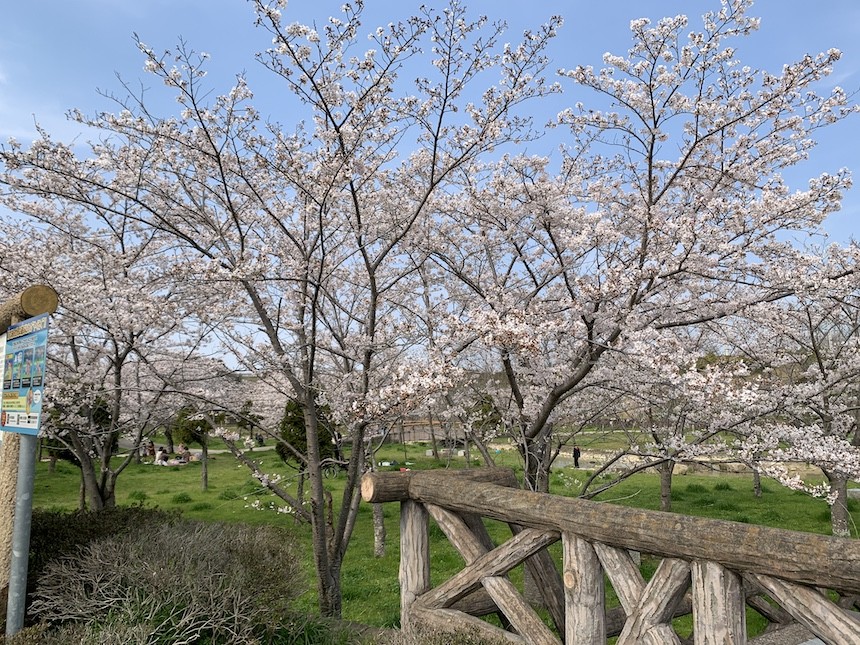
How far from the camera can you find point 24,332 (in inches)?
188

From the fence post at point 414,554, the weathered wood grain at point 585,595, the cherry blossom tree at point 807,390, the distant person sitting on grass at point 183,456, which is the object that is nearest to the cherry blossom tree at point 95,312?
the fence post at point 414,554

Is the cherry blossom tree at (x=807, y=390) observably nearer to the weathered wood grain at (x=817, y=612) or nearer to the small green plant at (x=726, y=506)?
the weathered wood grain at (x=817, y=612)

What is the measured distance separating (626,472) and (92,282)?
7.39 m

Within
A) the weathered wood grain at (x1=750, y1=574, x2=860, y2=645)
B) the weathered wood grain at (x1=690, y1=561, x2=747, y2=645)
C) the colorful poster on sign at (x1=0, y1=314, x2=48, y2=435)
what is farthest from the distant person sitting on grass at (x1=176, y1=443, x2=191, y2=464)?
the weathered wood grain at (x1=750, y1=574, x2=860, y2=645)

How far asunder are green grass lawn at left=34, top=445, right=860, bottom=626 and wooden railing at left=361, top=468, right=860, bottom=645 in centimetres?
310

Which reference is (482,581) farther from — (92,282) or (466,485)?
(92,282)

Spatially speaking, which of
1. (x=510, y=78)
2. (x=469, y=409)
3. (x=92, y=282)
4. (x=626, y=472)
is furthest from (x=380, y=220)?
(x=626, y=472)

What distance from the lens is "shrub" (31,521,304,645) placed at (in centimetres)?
405

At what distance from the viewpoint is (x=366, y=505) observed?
15289 millimetres

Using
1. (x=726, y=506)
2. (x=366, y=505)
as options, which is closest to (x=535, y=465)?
(x=366, y=505)

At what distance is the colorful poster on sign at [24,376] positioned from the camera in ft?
14.9

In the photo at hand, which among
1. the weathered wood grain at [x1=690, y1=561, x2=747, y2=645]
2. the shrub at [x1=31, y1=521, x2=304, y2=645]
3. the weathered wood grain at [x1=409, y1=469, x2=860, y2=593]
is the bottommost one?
the shrub at [x1=31, y1=521, x2=304, y2=645]

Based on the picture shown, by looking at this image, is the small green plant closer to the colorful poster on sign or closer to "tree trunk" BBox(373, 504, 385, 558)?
"tree trunk" BBox(373, 504, 385, 558)

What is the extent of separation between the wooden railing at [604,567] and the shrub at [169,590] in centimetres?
115
